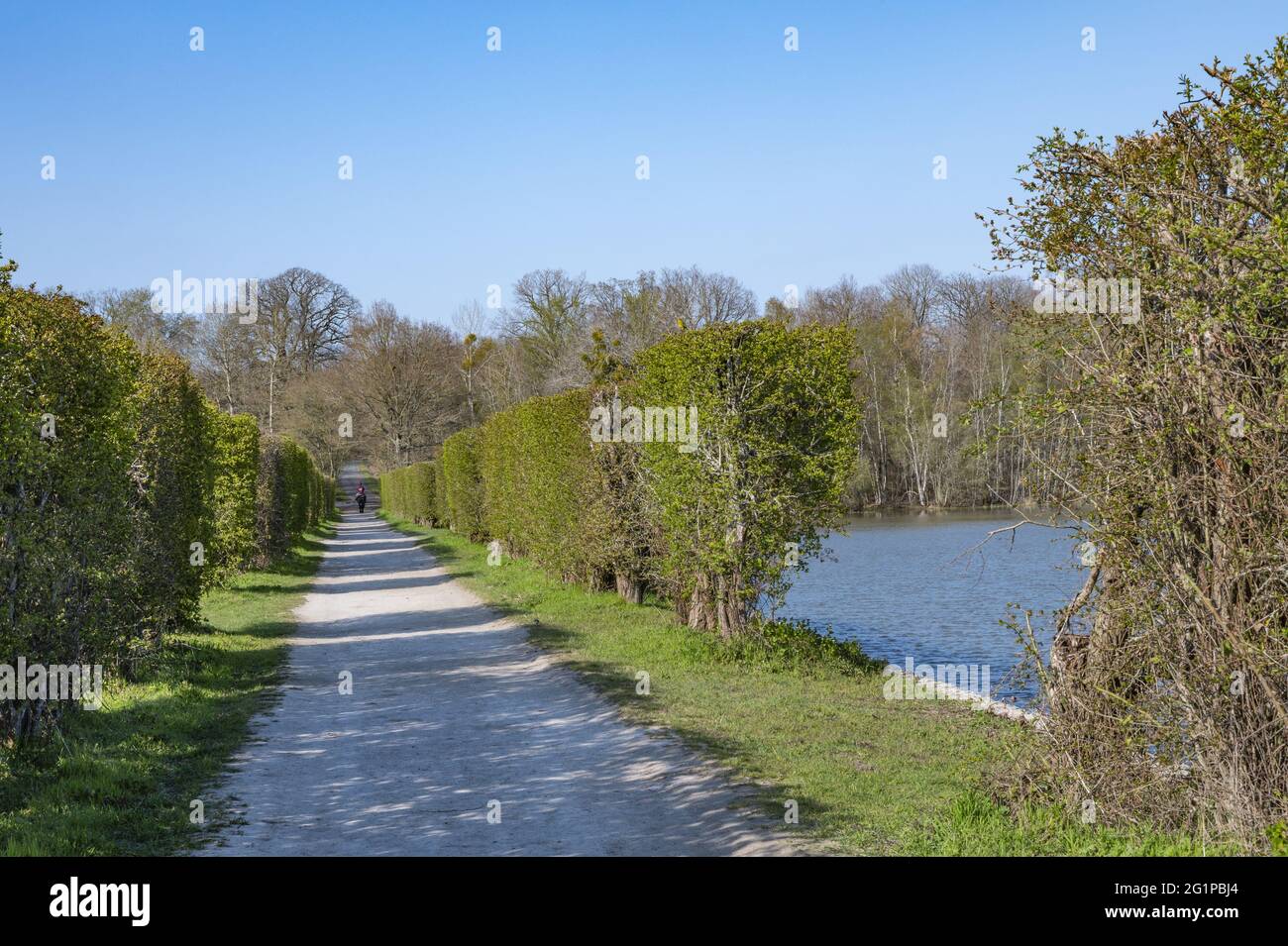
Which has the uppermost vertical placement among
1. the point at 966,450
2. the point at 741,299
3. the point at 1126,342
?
the point at 741,299

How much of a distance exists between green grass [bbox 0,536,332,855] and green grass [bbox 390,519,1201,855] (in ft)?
11.2

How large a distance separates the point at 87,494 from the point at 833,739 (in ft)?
20.8

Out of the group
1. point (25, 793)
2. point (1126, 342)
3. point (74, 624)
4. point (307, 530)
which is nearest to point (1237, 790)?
point (1126, 342)

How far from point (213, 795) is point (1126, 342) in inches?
243

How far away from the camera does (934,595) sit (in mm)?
19812

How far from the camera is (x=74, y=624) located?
8281mm

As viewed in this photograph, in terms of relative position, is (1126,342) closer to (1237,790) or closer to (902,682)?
(1237,790)

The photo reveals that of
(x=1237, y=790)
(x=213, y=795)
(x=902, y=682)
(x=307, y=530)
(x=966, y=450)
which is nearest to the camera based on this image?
(x=1237, y=790)

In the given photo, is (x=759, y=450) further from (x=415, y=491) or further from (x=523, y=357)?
(x=523, y=357)
